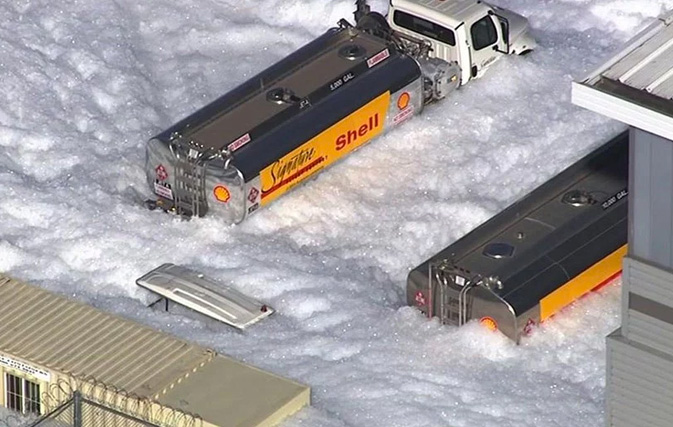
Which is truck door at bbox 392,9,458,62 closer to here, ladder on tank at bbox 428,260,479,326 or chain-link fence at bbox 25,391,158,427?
ladder on tank at bbox 428,260,479,326

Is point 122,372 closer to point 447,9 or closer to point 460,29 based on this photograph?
point 460,29

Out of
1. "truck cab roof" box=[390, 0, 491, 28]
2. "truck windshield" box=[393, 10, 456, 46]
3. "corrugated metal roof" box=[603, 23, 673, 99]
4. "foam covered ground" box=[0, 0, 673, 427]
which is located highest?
"corrugated metal roof" box=[603, 23, 673, 99]

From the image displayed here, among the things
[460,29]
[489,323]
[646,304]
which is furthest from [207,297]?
[646,304]

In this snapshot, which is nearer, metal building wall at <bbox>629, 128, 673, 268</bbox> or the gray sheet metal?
metal building wall at <bbox>629, 128, 673, 268</bbox>

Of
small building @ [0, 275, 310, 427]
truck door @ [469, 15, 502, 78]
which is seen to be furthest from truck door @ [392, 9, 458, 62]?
small building @ [0, 275, 310, 427]

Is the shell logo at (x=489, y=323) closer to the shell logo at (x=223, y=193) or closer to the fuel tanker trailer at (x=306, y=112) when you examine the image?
the fuel tanker trailer at (x=306, y=112)

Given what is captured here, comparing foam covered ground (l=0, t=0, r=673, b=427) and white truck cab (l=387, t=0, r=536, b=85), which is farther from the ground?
white truck cab (l=387, t=0, r=536, b=85)
